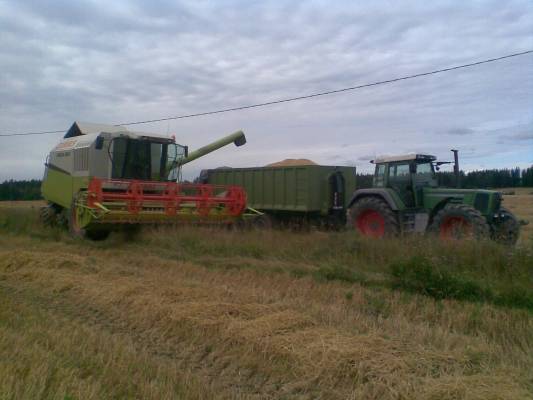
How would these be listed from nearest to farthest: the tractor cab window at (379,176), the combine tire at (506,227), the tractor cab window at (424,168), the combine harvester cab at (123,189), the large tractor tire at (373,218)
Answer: the combine tire at (506,227)
the combine harvester cab at (123,189)
the large tractor tire at (373,218)
the tractor cab window at (424,168)
the tractor cab window at (379,176)

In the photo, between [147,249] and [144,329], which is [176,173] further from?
[144,329]

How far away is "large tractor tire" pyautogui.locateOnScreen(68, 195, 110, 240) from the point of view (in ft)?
37.2

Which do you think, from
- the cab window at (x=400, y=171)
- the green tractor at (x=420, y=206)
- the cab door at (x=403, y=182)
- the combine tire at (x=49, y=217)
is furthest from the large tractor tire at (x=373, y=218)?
the combine tire at (x=49, y=217)

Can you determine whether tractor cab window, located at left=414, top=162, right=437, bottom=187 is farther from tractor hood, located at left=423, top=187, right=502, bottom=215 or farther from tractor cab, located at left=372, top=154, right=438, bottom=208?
tractor hood, located at left=423, top=187, right=502, bottom=215

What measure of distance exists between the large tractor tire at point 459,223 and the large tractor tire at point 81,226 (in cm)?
722

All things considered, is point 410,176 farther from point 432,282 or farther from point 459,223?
point 432,282

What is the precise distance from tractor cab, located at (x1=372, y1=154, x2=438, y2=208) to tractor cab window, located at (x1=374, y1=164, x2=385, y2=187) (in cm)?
10

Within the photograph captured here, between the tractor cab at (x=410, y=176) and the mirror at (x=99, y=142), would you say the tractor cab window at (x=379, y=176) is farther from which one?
the mirror at (x=99, y=142)

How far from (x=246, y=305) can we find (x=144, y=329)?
3.73 feet

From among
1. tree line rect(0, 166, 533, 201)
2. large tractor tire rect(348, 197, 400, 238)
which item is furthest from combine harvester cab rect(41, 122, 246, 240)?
tree line rect(0, 166, 533, 201)

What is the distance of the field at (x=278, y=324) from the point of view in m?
3.86

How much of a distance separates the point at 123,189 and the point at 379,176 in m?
6.14

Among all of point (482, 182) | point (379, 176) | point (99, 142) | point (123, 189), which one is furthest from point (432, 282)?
point (482, 182)

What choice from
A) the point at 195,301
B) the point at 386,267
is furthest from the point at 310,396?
the point at 386,267
